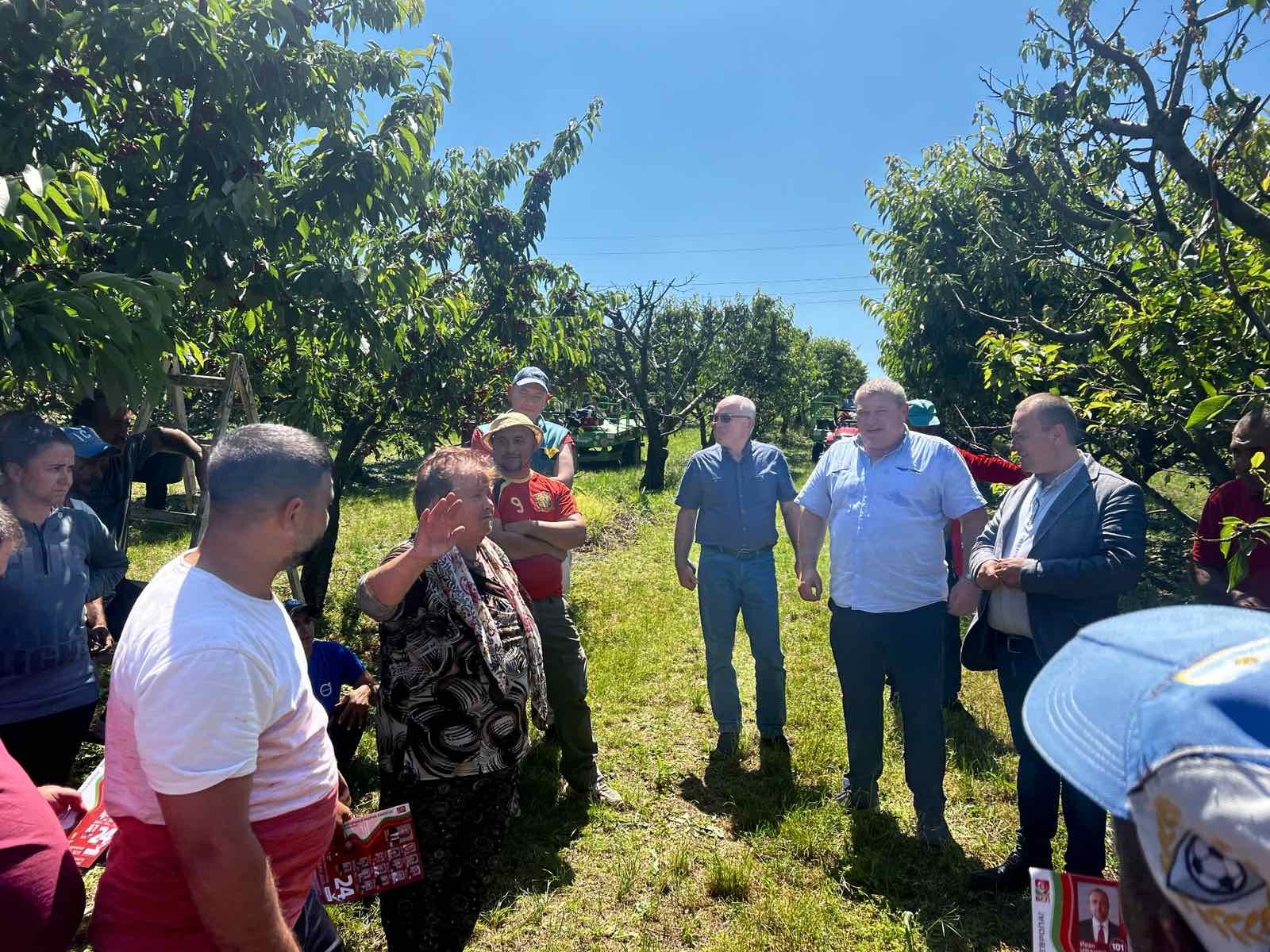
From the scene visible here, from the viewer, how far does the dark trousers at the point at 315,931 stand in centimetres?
176

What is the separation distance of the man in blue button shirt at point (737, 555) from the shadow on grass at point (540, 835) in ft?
3.20

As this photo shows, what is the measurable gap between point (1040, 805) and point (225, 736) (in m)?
2.85

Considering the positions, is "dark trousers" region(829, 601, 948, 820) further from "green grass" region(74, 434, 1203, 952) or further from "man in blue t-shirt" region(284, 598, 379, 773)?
"man in blue t-shirt" region(284, 598, 379, 773)

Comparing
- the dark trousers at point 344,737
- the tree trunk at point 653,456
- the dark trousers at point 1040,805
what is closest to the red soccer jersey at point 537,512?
the dark trousers at point 344,737

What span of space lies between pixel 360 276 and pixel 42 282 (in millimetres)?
1536

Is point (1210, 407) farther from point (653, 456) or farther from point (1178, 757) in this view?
point (653, 456)

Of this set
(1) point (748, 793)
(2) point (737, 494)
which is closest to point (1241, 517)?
(2) point (737, 494)

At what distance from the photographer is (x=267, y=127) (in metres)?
3.36

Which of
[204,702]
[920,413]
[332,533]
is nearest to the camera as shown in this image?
[204,702]

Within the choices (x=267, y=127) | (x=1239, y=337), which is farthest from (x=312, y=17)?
(x=1239, y=337)

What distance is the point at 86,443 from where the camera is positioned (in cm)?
315

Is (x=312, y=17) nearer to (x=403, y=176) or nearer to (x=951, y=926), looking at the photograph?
(x=403, y=176)

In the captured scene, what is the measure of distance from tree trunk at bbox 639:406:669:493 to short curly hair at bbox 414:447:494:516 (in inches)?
498

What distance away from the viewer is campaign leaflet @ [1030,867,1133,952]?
4.83 ft
